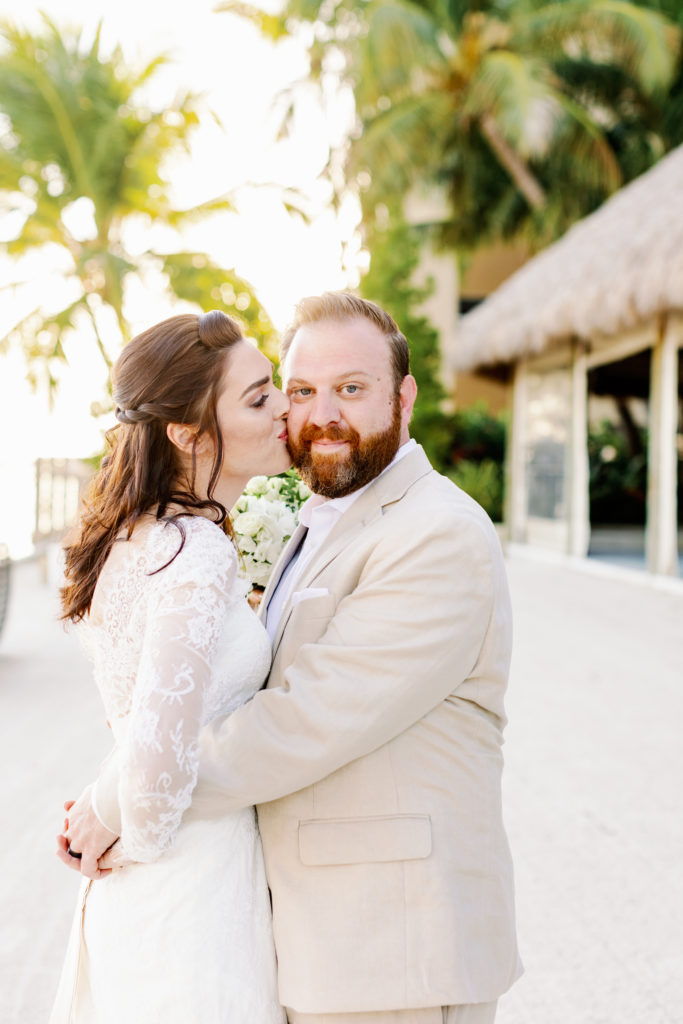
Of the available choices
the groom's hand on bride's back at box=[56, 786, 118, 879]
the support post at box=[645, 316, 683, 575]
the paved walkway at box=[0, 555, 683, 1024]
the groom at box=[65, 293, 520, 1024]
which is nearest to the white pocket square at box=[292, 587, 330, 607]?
the groom at box=[65, 293, 520, 1024]

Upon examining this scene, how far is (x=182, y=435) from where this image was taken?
5.64 feet

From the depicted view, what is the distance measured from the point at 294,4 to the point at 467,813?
67.3 feet

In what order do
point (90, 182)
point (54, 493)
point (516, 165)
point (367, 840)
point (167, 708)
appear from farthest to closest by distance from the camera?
point (516, 165)
point (90, 182)
point (54, 493)
point (367, 840)
point (167, 708)

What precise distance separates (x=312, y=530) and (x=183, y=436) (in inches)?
16.3

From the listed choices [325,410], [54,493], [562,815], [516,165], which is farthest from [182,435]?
[516,165]

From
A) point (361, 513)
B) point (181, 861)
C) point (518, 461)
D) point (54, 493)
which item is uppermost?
point (361, 513)

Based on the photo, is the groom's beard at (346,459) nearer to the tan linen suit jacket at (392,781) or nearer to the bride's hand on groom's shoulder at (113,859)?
the tan linen suit jacket at (392,781)

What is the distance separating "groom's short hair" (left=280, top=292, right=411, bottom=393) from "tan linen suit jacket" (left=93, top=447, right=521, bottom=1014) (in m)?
0.48

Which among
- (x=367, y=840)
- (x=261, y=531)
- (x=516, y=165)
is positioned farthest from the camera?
(x=516, y=165)

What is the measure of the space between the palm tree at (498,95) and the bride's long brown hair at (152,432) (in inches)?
593

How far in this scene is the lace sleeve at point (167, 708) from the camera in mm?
1419

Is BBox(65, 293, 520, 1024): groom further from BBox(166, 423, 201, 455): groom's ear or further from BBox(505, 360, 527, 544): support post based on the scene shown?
BBox(505, 360, 527, 544): support post

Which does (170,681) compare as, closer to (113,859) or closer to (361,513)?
(113,859)

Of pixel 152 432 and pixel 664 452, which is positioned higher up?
pixel 152 432
